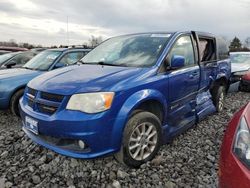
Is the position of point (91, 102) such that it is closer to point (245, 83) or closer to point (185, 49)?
point (185, 49)

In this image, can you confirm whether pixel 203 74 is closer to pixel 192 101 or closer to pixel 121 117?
pixel 192 101

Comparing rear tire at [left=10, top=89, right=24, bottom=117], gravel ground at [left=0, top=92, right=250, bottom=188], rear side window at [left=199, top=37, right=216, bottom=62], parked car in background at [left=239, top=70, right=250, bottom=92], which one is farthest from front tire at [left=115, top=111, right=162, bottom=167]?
parked car in background at [left=239, top=70, right=250, bottom=92]

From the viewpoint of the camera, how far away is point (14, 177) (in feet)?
10.6

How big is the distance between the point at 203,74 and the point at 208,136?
3.40 feet

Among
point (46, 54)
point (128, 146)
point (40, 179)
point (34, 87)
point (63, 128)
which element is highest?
point (46, 54)

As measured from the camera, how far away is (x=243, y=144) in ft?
6.50

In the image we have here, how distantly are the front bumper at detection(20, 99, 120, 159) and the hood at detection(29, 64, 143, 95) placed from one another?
29 cm

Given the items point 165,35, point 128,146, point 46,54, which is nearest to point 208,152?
point 128,146

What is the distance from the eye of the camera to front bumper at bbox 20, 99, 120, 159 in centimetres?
285

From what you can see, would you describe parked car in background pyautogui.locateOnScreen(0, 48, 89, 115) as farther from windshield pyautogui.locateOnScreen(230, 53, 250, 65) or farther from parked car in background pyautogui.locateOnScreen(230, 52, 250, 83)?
windshield pyautogui.locateOnScreen(230, 53, 250, 65)

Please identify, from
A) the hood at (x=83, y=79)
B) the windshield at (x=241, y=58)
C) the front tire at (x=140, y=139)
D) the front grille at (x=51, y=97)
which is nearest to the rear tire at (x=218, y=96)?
the front tire at (x=140, y=139)

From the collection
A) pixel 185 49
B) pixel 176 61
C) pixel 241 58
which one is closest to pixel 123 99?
pixel 176 61

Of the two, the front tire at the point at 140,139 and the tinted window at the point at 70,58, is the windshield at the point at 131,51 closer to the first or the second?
the front tire at the point at 140,139

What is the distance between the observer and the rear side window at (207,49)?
491 cm
